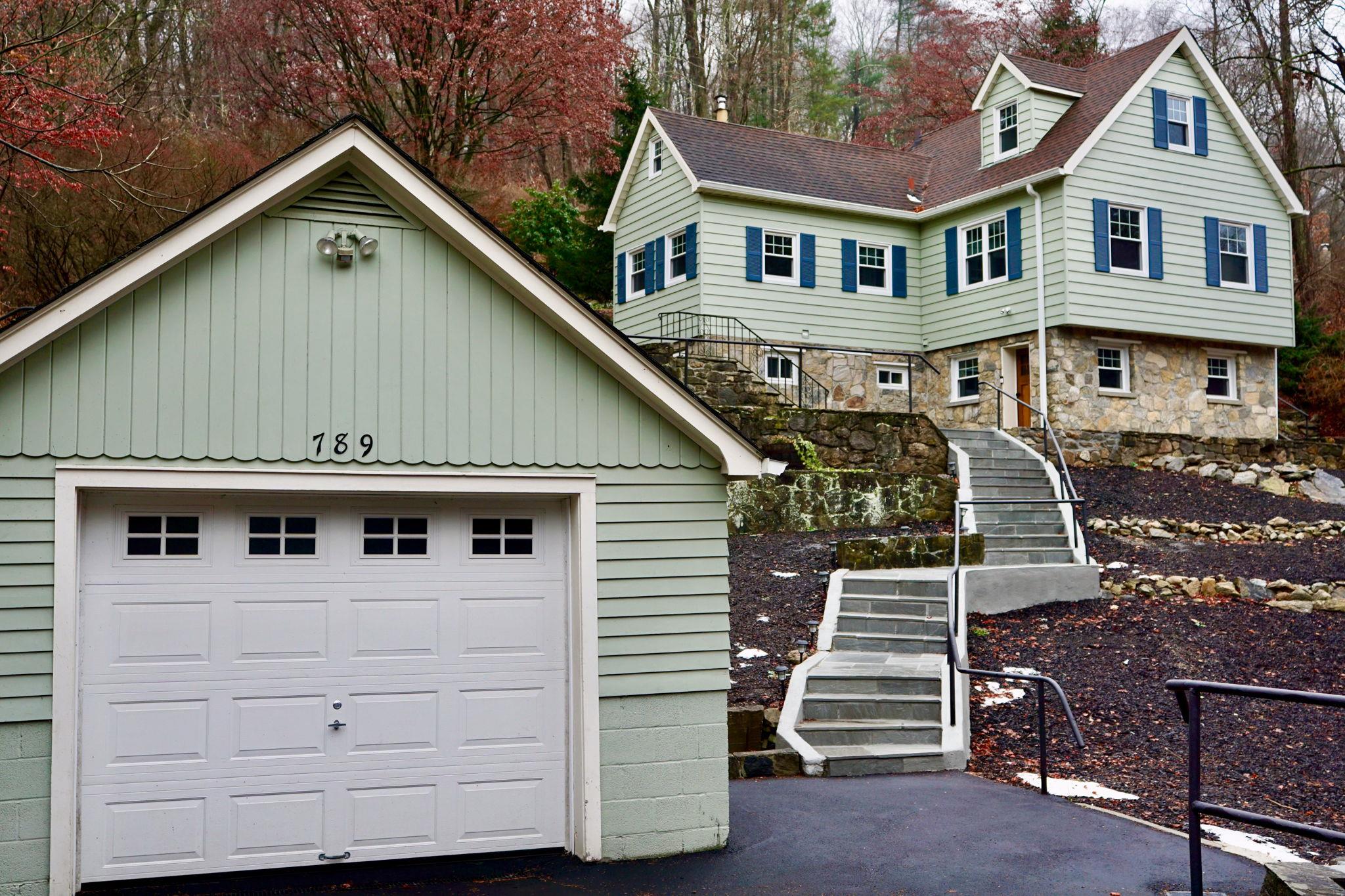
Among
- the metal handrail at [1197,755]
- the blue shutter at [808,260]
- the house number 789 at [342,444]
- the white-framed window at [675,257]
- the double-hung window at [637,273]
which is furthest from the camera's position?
the double-hung window at [637,273]

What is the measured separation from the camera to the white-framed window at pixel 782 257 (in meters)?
23.8

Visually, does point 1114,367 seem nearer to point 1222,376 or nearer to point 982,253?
point 1222,376

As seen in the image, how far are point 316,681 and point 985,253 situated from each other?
18983mm

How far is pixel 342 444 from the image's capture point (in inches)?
286

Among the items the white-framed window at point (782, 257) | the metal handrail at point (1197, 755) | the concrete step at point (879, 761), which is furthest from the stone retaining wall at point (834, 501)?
the metal handrail at point (1197, 755)

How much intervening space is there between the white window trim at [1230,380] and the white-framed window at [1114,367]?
1.99 m

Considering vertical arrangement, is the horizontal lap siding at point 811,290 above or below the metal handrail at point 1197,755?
above

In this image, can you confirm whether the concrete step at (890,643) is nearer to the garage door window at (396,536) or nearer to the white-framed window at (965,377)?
the garage door window at (396,536)

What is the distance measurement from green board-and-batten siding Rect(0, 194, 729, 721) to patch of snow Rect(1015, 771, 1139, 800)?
339 cm

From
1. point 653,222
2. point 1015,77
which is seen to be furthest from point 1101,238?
point 653,222

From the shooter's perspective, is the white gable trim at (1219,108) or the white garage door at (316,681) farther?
the white gable trim at (1219,108)

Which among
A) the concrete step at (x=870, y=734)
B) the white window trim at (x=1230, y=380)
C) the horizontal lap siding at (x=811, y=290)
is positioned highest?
the horizontal lap siding at (x=811, y=290)

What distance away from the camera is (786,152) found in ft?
84.5

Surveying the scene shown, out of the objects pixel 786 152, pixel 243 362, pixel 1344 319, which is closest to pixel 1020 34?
pixel 1344 319
